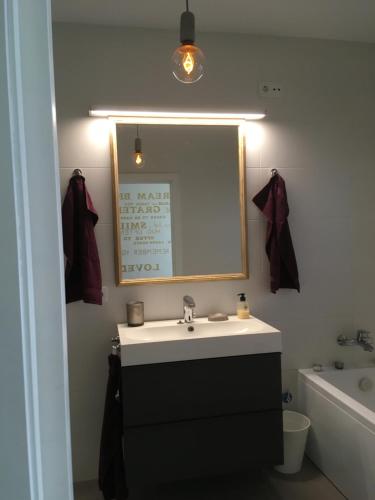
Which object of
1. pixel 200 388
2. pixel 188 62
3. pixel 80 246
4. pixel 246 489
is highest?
pixel 188 62

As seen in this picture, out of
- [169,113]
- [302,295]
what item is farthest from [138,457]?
[169,113]

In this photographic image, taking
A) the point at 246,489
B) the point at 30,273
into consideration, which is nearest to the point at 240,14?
the point at 30,273

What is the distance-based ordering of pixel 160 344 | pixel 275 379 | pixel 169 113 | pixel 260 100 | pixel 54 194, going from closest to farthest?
pixel 54 194
pixel 160 344
pixel 275 379
pixel 169 113
pixel 260 100

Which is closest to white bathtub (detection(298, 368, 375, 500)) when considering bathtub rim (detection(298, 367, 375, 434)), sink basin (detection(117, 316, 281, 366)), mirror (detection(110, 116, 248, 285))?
bathtub rim (detection(298, 367, 375, 434))

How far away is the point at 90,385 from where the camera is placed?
216cm

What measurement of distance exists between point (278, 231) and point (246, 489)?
1.46 meters

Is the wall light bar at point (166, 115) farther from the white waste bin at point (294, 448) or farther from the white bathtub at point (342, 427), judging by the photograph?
the white waste bin at point (294, 448)

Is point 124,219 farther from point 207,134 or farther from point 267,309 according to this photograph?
point 267,309

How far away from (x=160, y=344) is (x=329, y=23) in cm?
204

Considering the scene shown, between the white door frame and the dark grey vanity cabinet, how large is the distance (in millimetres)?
1294

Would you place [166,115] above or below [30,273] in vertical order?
above

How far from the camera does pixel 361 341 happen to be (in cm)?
241

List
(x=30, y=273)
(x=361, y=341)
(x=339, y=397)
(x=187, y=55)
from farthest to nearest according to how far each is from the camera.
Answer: (x=361, y=341) < (x=339, y=397) < (x=187, y=55) < (x=30, y=273)

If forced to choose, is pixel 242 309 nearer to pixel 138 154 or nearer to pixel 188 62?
pixel 138 154
